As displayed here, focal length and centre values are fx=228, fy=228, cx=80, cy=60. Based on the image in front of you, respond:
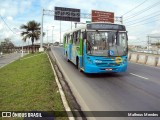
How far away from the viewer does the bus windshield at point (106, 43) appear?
12633 millimetres

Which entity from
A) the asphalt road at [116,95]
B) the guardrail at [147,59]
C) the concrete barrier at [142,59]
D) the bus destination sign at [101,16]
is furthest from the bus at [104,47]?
the bus destination sign at [101,16]

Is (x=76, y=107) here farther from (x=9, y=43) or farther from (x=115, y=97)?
(x=9, y=43)

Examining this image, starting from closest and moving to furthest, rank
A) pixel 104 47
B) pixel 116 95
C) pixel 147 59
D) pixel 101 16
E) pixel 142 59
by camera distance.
A: pixel 116 95
pixel 104 47
pixel 147 59
pixel 142 59
pixel 101 16

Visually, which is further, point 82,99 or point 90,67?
point 90,67

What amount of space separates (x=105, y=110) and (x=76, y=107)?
3.34ft

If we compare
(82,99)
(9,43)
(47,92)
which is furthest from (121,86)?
(9,43)

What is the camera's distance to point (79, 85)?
36.0 ft

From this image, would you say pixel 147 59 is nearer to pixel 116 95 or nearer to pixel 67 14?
pixel 116 95

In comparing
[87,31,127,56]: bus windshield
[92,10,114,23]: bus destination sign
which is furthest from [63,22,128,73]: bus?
[92,10,114,23]: bus destination sign

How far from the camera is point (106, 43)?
12.7m

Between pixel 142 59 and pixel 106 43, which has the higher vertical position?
pixel 106 43

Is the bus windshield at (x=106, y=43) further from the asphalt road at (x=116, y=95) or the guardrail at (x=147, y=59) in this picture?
the guardrail at (x=147, y=59)

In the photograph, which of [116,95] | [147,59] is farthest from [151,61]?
[116,95]

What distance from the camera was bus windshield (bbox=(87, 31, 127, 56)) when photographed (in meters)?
12.6
